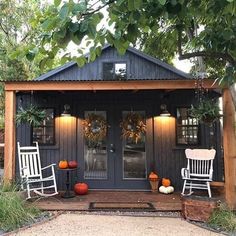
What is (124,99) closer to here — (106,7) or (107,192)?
(107,192)

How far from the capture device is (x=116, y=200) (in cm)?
642

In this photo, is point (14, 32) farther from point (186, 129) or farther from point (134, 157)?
point (186, 129)

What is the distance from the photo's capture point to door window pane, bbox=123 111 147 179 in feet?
25.3

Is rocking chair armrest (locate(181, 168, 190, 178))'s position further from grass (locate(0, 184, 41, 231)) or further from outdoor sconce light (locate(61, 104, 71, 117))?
grass (locate(0, 184, 41, 231))

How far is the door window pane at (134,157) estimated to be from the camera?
25.3 ft

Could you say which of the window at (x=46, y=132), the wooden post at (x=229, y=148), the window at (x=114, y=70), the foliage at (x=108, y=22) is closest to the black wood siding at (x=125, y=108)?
the window at (x=46, y=132)

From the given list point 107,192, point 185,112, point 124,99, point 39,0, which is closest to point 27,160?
point 107,192

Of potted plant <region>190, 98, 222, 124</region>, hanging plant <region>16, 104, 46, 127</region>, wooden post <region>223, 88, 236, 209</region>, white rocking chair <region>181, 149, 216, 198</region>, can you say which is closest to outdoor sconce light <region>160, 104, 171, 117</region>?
white rocking chair <region>181, 149, 216, 198</region>

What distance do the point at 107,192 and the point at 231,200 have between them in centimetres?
292

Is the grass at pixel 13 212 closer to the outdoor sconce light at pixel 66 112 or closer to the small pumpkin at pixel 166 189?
the outdoor sconce light at pixel 66 112

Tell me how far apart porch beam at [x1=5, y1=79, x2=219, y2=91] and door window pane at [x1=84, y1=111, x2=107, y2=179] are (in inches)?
68.8

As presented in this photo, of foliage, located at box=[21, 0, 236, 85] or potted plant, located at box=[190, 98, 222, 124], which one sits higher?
foliage, located at box=[21, 0, 236, 85]

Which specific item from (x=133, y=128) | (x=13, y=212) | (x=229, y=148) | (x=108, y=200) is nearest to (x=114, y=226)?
(x=13, y=212)

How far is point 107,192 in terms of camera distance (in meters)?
7.36
